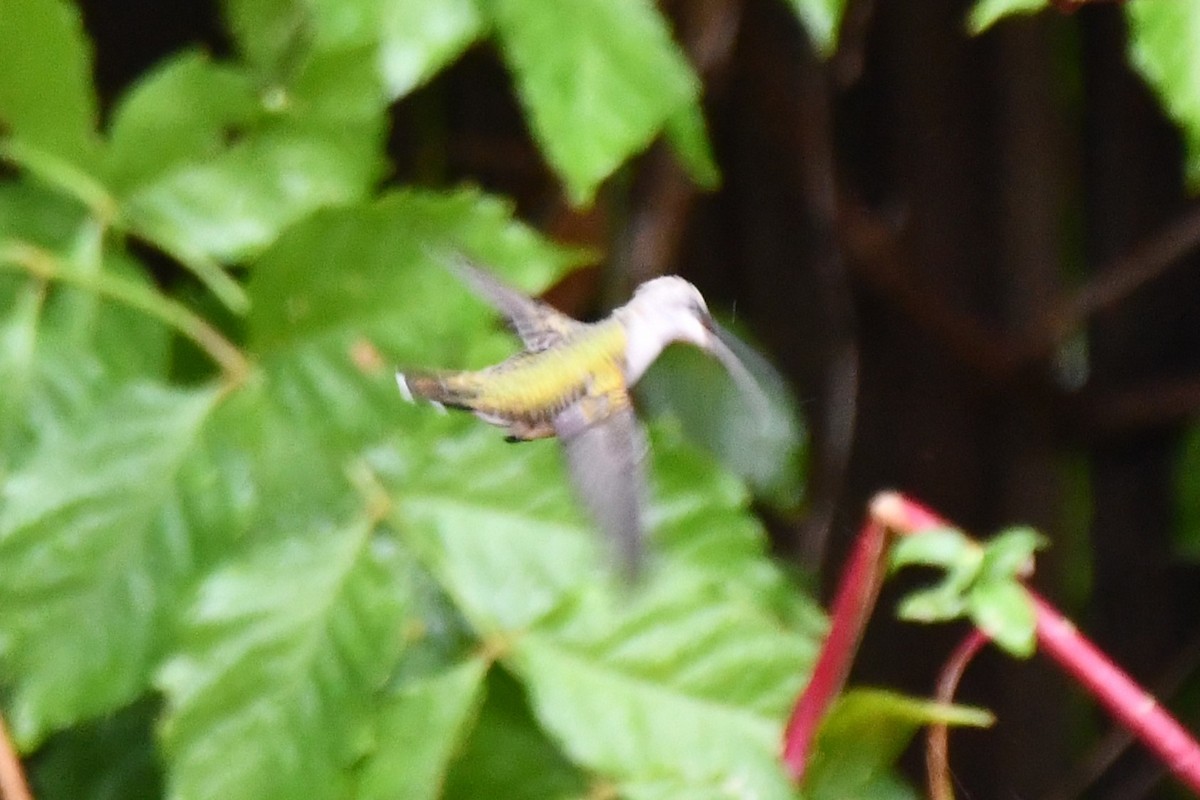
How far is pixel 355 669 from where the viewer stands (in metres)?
0.45

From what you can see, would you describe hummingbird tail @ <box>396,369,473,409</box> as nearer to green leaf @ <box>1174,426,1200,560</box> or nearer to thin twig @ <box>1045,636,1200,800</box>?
green leaf @ <box>1174,426,1200,560</box>

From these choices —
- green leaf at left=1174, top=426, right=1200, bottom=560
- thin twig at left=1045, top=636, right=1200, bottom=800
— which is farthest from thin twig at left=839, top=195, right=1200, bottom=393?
thin twig at left=1045, top=636, right=1200, bottom=800

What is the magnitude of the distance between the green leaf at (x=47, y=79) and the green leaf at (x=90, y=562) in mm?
128

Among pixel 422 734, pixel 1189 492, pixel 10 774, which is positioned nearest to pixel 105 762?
pixel 10 774

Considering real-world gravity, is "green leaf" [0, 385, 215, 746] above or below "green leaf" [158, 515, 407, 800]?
above

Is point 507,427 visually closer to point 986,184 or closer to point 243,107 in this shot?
point 243,107

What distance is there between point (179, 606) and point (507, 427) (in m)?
0.18

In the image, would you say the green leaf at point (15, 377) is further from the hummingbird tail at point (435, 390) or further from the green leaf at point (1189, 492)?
the green leaf at point (1189, 492)

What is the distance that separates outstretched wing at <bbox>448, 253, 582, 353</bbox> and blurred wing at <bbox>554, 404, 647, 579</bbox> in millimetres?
54

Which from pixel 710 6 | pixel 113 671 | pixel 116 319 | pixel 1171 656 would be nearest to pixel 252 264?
pixel 116 319

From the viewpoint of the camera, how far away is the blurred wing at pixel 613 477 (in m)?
0.29

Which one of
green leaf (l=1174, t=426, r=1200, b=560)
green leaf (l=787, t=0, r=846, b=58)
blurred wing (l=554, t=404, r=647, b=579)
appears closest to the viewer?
blurred wing (l=554, t=404, r=647, b=579)

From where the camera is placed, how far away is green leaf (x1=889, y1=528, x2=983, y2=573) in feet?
1.11

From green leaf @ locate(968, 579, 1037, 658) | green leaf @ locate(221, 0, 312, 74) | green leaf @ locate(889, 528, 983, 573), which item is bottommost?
green leaf @ locate(968, 579, 1037, 658)
